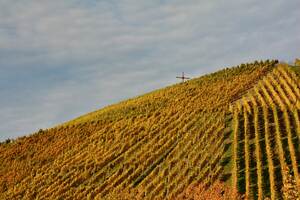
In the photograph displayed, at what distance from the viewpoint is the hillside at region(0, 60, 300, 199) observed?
3822cm

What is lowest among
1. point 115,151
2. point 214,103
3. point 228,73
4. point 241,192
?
point 241,192

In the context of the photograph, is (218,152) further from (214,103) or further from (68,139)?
(68,139)

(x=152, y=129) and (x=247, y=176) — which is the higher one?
(x=152, y=129)

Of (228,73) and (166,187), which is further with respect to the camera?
(228,73)

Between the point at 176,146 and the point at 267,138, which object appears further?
the point at 176,146

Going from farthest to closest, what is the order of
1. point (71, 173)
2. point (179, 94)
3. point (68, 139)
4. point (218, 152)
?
point (179, 94) → point (68, 139) → point (71, 173) → point (218, 152)

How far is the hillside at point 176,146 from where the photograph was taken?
38219 millimetres

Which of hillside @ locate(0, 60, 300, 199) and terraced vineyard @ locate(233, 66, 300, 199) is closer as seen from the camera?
terraced vineyard @ locate(233, 66, 300, 199)

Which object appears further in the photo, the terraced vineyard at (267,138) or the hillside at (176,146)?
the hillside at (176,146)

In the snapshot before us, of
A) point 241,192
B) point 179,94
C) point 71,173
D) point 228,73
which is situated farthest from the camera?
point 228,73

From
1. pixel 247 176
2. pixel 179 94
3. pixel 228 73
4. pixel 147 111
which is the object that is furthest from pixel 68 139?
pixel 247 176

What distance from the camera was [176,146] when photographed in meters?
45.1

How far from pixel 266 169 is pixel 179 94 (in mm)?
26061

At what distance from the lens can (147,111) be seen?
58.0 metres
